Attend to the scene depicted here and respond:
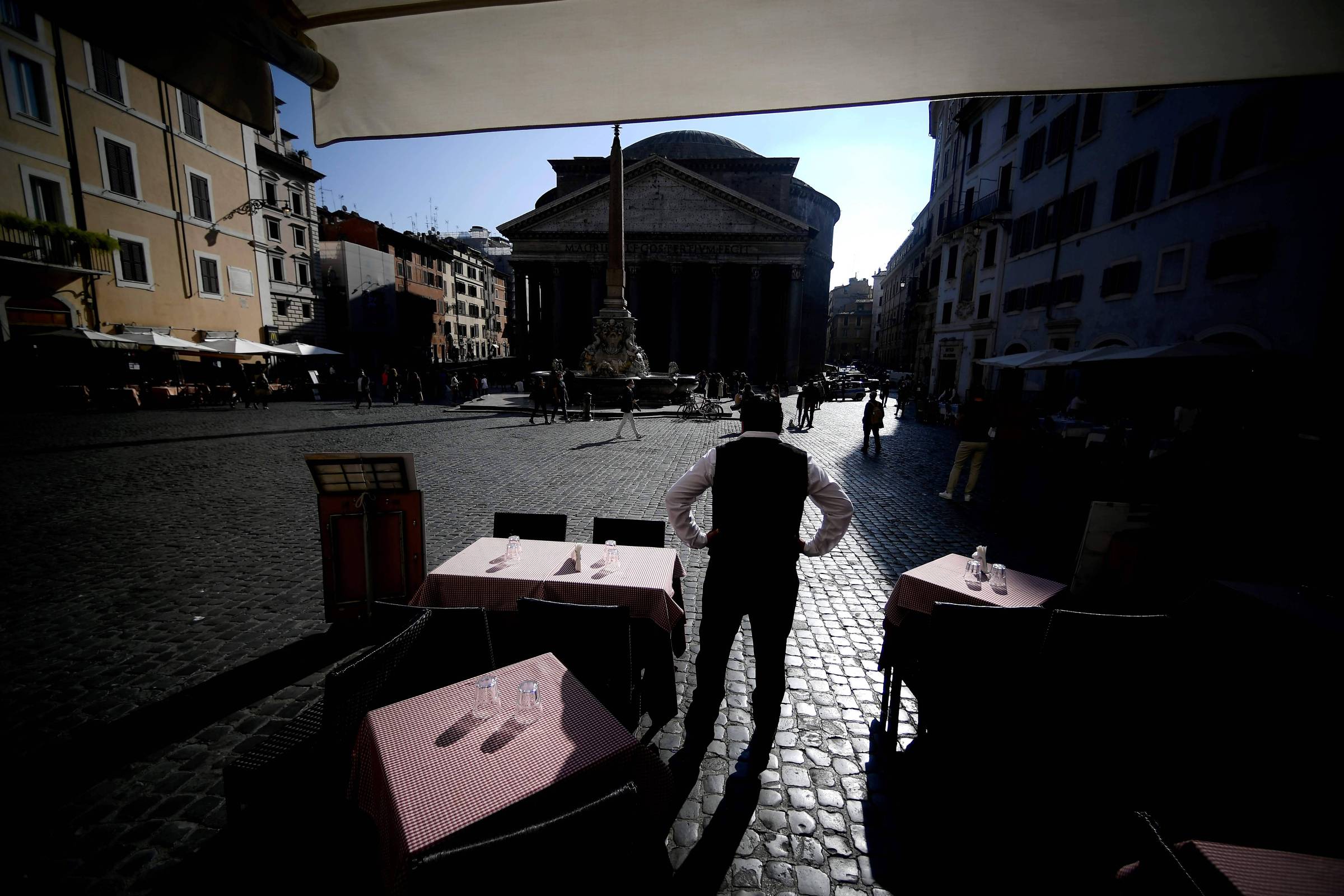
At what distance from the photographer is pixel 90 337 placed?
1675 cm

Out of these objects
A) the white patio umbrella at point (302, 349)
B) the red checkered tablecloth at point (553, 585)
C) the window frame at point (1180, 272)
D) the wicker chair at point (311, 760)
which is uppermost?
the window frame at point (1180, 272)

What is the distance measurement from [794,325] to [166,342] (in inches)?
1308

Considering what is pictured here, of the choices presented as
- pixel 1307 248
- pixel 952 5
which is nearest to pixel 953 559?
pixel 952 5

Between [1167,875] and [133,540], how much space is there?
29.2 ft

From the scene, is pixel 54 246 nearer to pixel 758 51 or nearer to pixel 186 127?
pixel 186 127

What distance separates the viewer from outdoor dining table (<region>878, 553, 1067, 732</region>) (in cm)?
324

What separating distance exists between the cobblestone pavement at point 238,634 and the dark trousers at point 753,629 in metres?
0.25

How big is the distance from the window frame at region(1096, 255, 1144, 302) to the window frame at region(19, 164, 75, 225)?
32901 millimetres

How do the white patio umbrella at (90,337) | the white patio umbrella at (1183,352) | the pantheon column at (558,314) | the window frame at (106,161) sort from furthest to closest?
the pantheon column at (558,314)
the window frame at (106,161)
the white patio umbrella at (90,337)
the white patio umbrella at (1183,352)

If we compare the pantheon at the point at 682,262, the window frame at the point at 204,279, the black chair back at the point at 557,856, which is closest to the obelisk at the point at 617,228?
the pantheon at the point at 682,262

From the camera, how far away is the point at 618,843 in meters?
1.48

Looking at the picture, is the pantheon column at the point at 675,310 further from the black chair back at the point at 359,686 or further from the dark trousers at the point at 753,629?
the black chair back at the point at 359,686

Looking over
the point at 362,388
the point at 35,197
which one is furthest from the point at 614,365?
the point at 35,197

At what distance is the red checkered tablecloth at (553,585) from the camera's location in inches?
127
